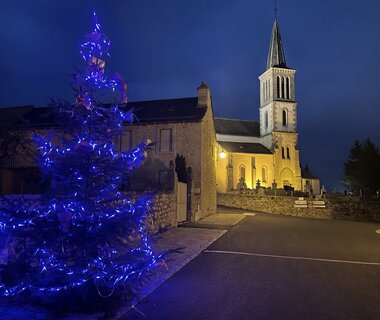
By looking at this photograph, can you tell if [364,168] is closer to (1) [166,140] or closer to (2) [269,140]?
(2) [269,140]

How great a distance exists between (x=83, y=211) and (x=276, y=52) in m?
70.3

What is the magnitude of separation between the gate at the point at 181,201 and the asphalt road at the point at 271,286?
19.1 feet

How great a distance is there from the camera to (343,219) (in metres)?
26.1

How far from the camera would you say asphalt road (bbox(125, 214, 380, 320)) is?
5133mm

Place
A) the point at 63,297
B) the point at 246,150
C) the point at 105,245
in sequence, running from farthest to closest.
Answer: the point at 246,150 < the point at 105,245 < the point at 63,297

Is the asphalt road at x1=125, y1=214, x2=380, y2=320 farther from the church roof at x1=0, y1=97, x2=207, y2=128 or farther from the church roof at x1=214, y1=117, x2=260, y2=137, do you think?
the church roof at x1=214, y1=117, x2=260, y2=137

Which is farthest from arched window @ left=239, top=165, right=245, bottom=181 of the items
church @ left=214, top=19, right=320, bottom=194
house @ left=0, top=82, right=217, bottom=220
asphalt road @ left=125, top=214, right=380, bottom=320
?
asphalt road @ left=125, top=214, right=380, bottom=320

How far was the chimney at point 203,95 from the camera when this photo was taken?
25.1 metres

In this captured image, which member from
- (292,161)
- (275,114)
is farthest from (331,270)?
(275,114)

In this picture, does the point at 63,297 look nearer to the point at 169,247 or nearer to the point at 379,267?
the point at 169,247

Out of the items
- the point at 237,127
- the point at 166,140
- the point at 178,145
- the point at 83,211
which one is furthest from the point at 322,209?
the point at 237,127

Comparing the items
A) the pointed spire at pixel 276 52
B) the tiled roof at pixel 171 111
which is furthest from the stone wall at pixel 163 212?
the pointed spire at pixel 276 52

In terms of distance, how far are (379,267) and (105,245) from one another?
7006 millimetres

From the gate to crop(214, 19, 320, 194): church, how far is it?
33872 mm
